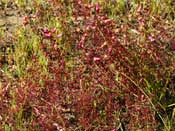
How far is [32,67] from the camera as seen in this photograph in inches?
178

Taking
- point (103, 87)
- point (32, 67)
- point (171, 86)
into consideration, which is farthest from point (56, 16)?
point (171, 86)

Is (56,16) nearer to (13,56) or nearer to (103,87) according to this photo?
(13,56)

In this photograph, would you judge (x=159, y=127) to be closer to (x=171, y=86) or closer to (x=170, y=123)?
(x=170, y=123)

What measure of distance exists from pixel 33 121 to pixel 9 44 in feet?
4.64

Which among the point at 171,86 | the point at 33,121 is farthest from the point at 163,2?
the point at 33,121

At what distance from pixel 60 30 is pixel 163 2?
4.32 feet

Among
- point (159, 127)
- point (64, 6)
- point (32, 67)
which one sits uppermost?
point (64, 6)

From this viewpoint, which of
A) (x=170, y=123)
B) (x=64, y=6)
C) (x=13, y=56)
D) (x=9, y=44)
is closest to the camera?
(x=170, y=123)

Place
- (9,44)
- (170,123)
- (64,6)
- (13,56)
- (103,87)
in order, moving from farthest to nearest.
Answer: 1. (64,6)
2. (9,44)
3. (13,56)
4. (103,87)
5. (170,123)

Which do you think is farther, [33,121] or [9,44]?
[9,44]

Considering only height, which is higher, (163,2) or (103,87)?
(163,2)

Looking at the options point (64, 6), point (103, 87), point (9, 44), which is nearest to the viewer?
point (103, 87)

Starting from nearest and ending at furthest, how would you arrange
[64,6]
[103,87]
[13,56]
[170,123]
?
[170,123] → [103,87] → [13,56] → [64,6]

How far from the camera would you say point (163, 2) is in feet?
18.2
